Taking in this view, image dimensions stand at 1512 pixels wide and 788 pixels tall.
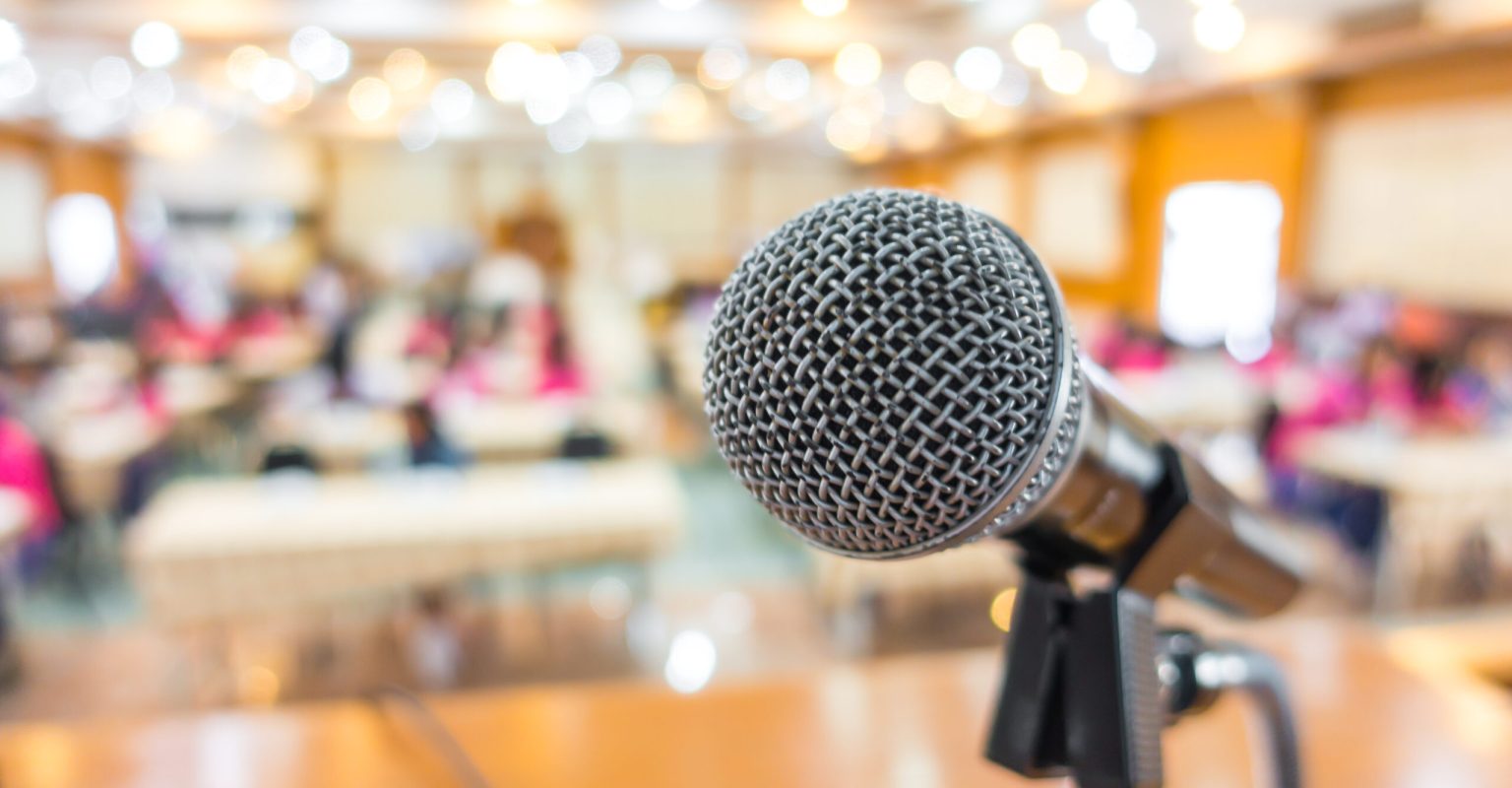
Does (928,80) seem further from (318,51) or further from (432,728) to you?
(432,728)

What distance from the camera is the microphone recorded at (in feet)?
1.86

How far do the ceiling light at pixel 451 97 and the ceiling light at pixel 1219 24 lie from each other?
709 cm

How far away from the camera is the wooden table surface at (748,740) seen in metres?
1.20

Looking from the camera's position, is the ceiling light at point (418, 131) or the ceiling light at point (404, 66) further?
the ceiling light at point (418, 131)

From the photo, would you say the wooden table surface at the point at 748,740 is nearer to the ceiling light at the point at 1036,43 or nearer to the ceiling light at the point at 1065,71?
the ceiling light at the point at 1036,43

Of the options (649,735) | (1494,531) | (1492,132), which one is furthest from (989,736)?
(1492,132)

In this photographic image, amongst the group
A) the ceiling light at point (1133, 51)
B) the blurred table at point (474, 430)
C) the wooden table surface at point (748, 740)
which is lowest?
the blurred table at point (474, 430)

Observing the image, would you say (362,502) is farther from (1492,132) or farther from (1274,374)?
(1492,132)

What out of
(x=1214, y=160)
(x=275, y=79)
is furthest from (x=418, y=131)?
(x=1214, y=160)

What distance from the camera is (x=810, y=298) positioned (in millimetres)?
587

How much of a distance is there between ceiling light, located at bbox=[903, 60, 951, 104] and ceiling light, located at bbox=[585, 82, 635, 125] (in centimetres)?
302

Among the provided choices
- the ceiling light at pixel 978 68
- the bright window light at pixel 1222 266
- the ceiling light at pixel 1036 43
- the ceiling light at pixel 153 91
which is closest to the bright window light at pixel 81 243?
the ceiling light at pixel 153 91

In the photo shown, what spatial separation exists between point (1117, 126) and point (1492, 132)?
4393 mm

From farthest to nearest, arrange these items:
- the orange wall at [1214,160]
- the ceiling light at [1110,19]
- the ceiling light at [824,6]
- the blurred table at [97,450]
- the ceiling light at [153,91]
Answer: the orange wall at [1214,160], the ceiling light at [153,91], the ceiling light at [1110,19], the ceiling light at [824,6], the blurred table at [97,450]
